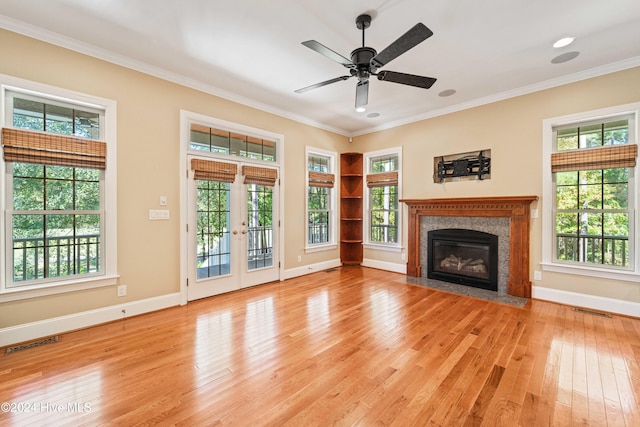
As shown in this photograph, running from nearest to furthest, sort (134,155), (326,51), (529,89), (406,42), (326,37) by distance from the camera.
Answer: (406,42) < (326,51) < (326,37) < (134,155) < (529,89)

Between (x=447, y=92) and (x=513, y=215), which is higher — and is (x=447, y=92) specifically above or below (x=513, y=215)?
above

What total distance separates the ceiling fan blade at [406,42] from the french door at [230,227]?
8.62 ft

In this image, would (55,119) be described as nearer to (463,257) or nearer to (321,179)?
(321,179)

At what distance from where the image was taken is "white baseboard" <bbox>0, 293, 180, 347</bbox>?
256 cm

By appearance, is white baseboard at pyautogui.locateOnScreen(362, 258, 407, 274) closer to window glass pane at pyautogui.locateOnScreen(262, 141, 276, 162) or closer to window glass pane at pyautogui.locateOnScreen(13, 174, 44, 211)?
window glass pane at pyautogui.locateOnScreen(262, 141, 276, 162)

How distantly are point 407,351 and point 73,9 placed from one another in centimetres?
432

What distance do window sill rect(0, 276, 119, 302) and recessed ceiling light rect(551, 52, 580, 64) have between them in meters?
5.81

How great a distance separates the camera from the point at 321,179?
558 centimetres

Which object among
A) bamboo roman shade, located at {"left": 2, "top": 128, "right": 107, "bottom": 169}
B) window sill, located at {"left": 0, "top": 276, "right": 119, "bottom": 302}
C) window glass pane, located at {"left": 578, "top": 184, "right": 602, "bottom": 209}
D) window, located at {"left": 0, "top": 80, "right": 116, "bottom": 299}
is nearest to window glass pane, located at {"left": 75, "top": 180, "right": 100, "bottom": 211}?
window, located at {"left": 0, "top": 80, "right": 116, "bottom": 299}

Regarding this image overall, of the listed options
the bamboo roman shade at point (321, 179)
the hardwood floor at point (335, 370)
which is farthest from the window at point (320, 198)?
the hardwood floor at point (335, 370)

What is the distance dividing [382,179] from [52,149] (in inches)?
196

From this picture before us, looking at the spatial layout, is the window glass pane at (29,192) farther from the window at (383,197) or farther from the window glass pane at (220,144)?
the window at (383,197)

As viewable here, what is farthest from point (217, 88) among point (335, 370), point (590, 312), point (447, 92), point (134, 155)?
point (590, 312)

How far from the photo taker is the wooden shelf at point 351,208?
6020mm
